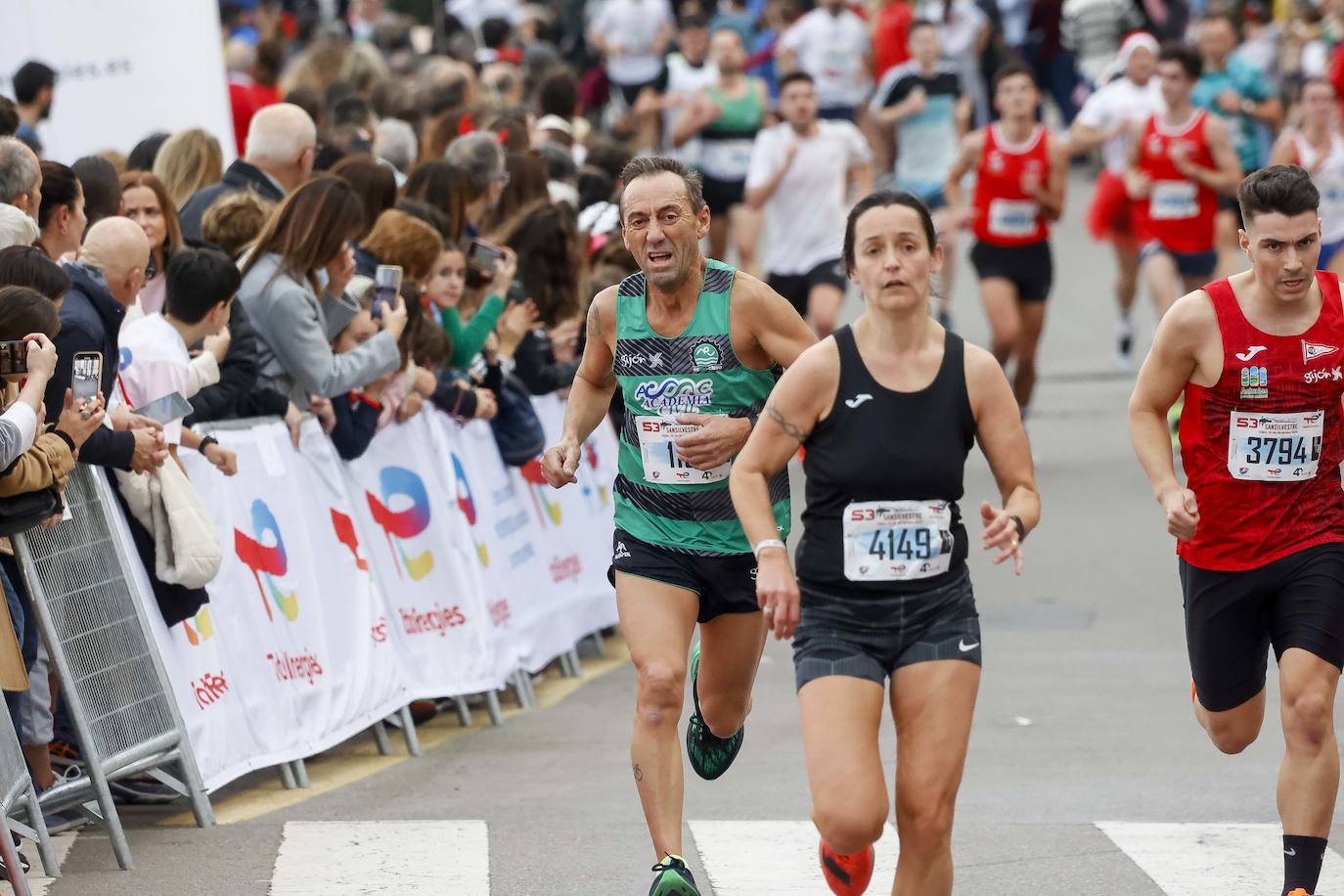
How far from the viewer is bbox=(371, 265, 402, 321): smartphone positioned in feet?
30.0

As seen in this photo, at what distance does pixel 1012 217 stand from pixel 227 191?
7.17 metres

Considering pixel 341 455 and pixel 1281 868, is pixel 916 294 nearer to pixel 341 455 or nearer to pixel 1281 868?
pixel 1281 868

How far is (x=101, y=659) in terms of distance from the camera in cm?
740

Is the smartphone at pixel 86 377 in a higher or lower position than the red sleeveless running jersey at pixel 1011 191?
higher

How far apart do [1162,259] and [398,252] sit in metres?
8.29

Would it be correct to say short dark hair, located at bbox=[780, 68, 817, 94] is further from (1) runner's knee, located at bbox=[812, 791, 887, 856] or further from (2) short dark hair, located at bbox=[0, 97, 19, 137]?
(1) runner's knee, located at bbox=[812, 791, 887, 856]

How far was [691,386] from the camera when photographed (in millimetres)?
6871

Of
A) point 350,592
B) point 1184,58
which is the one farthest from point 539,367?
point 1184,58

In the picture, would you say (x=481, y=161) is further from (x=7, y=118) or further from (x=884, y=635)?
(x=884, y=635)

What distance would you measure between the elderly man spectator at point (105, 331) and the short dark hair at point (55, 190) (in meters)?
0.19

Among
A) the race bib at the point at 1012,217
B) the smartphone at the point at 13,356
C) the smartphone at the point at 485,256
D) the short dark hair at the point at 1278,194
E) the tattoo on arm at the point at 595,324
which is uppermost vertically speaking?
the smartphone at the point at 13,356

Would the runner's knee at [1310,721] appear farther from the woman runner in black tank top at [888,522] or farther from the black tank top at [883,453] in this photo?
the black tank top at [883,453]

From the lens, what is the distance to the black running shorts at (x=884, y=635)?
586 centimetres

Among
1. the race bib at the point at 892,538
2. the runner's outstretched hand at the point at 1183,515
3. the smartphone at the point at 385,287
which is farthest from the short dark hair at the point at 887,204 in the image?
the smartphone at the point at 385,287
